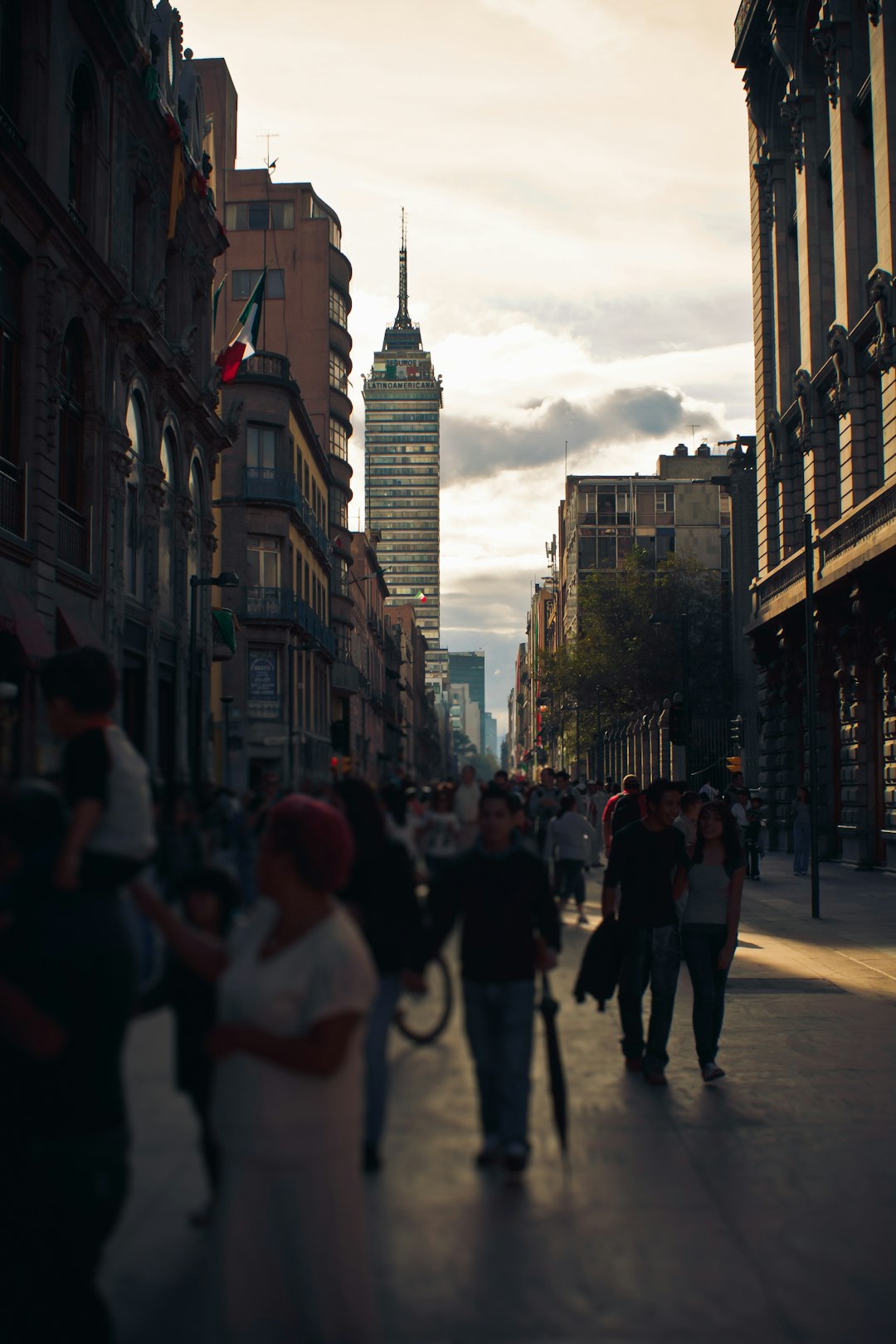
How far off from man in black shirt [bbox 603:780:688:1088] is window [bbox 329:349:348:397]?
58332 mm

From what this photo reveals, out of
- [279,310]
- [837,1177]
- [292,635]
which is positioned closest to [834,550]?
[837,1177]

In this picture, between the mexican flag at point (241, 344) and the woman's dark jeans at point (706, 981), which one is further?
the woman's dark jeans at point (706, 981)

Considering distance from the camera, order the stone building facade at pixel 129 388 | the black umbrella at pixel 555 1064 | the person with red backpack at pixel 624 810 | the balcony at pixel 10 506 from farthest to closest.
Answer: the balcony at pixel 10 506
the person with red backpack at pixel 624 810
the stone building facade at pixel 129 388
the black umbrella at pixel 555 1064

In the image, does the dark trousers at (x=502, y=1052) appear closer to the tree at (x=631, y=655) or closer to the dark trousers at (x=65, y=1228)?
the dark trousers at (x=65, y=1228)

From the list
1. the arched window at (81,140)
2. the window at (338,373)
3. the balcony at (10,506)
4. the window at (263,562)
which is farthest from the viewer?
the window at (338,373)

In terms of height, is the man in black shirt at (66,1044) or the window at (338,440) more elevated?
the window at (338,440)

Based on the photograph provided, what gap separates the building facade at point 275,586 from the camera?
3.54m

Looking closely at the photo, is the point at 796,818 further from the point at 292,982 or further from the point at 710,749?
the point at 292,982

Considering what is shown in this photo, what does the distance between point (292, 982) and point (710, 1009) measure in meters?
6.31

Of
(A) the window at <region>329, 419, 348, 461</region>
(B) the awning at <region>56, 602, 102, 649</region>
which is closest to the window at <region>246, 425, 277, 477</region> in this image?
(B) the awning at <region>56, 602, 102, 649</region>

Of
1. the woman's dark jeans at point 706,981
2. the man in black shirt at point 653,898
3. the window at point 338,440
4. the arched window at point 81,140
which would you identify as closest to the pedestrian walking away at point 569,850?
the arched window at point 81,140

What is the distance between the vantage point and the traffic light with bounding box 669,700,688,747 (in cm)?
2706

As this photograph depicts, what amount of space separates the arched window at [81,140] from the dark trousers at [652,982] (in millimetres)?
3973

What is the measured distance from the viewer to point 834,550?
30.5m
